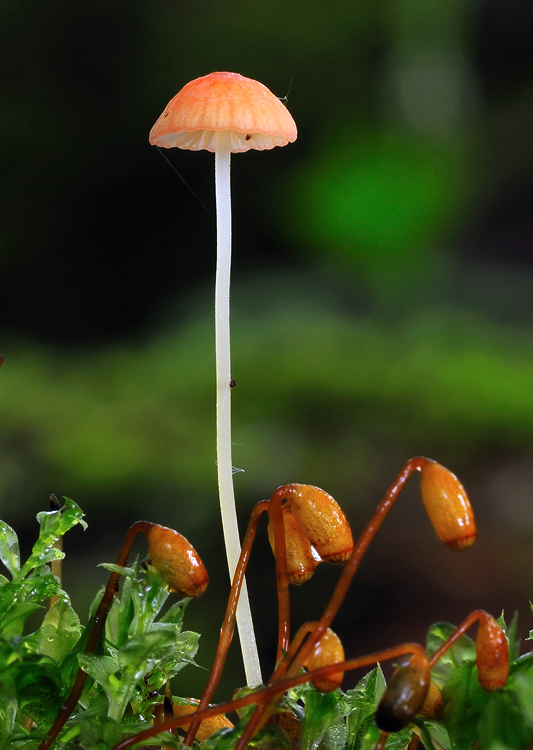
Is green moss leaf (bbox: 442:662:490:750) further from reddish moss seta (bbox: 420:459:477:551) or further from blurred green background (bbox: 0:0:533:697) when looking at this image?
blurred green background (bbox: 0:0:533:697)

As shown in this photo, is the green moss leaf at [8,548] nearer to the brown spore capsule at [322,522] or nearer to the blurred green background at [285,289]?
the brown spore capsule at [322,522]

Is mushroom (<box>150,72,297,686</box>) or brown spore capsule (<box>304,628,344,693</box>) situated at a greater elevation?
mushroom (<box>150,72,297,686</box>)

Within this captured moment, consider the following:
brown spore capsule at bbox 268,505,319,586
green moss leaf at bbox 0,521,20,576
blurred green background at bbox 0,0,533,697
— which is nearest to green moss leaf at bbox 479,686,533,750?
brown spore capsule at bbox 268,505,319,586

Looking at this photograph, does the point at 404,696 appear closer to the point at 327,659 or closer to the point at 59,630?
the point at 327,659

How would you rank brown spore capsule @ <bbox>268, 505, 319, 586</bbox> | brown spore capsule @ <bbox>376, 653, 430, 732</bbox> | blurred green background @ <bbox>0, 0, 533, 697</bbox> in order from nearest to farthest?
1. brown spore capsule @ <bbox>376, 653, 430, 732</bbox>
2. brown spore capsule @ <bbox>268, 505, 319, 586</bbox>
3. blurred green background @ <bbox>0, 0, 533, 697</bbox>

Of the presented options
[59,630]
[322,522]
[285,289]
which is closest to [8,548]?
[59,630]

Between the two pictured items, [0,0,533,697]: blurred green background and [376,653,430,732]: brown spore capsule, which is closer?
[376,653,430,732]: brown spore capsule
